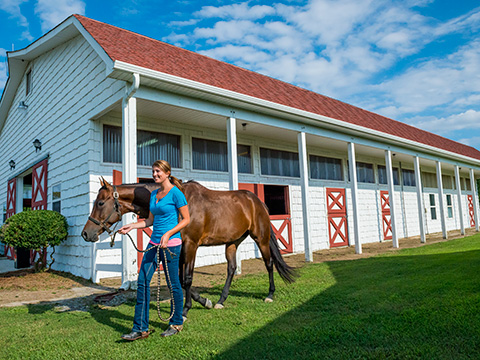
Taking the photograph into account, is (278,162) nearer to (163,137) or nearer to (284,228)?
(284,228)

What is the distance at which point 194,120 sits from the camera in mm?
7809

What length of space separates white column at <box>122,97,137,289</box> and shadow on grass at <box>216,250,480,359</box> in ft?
8.24

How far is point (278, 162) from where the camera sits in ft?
33.6

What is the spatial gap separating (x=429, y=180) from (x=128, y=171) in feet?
50.9

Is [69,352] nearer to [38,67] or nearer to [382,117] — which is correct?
[38,67]

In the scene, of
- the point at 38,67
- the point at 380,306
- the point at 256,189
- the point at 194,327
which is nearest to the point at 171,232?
the point at 194,327

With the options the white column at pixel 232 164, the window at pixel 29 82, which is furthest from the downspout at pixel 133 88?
the window at pixel 29 82

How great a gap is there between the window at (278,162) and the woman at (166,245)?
6750 millimetres

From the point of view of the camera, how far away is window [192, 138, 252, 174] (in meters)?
8.36

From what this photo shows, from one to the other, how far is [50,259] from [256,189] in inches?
216

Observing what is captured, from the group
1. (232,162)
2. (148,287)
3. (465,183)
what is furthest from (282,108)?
(465,183)

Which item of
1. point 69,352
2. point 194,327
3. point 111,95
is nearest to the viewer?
point 69,352

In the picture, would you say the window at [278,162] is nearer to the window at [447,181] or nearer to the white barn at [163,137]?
the white barn at [163,137]

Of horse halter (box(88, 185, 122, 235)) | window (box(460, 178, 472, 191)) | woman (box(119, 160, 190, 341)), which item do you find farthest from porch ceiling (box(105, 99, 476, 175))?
window (box(460, 178, 472, 191))
